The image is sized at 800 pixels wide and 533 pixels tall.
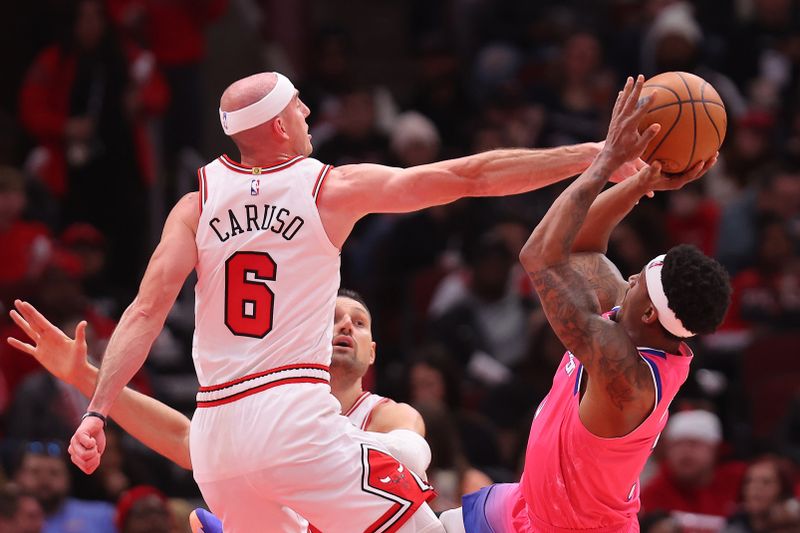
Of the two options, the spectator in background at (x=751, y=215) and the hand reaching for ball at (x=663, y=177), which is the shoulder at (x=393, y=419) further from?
the spectator in background at (x=751, y=215)

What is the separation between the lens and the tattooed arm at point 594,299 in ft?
21.0

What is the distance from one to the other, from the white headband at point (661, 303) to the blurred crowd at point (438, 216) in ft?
11.9

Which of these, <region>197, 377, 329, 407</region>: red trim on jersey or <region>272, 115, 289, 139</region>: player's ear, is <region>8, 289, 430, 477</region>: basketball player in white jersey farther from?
<region>272, 115, 289, 139</region>: player's ear

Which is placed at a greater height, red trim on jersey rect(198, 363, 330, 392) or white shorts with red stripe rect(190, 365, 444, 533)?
red trim on jersey rect(198, 363, 330, 392)

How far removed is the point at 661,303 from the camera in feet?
21.1

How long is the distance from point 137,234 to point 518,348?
13.2 feet

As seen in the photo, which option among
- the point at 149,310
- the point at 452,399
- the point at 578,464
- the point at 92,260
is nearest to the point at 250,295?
the point at 149,310

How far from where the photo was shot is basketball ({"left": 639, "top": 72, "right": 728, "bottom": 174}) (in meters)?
6.60

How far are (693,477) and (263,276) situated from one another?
550 cm

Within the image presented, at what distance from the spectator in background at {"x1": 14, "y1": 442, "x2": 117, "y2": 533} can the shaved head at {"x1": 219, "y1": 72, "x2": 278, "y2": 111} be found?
4.38m

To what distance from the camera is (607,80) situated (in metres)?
15.3

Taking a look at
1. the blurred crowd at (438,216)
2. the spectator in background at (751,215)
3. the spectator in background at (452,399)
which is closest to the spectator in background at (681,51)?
the blurred crowd at (438,216)

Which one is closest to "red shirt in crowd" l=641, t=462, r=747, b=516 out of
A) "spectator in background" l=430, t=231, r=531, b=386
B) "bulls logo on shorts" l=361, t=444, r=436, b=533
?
"spectator in background" l=430, t=231, r=531, b=386

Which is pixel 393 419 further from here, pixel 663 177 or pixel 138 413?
pixel 663 177
